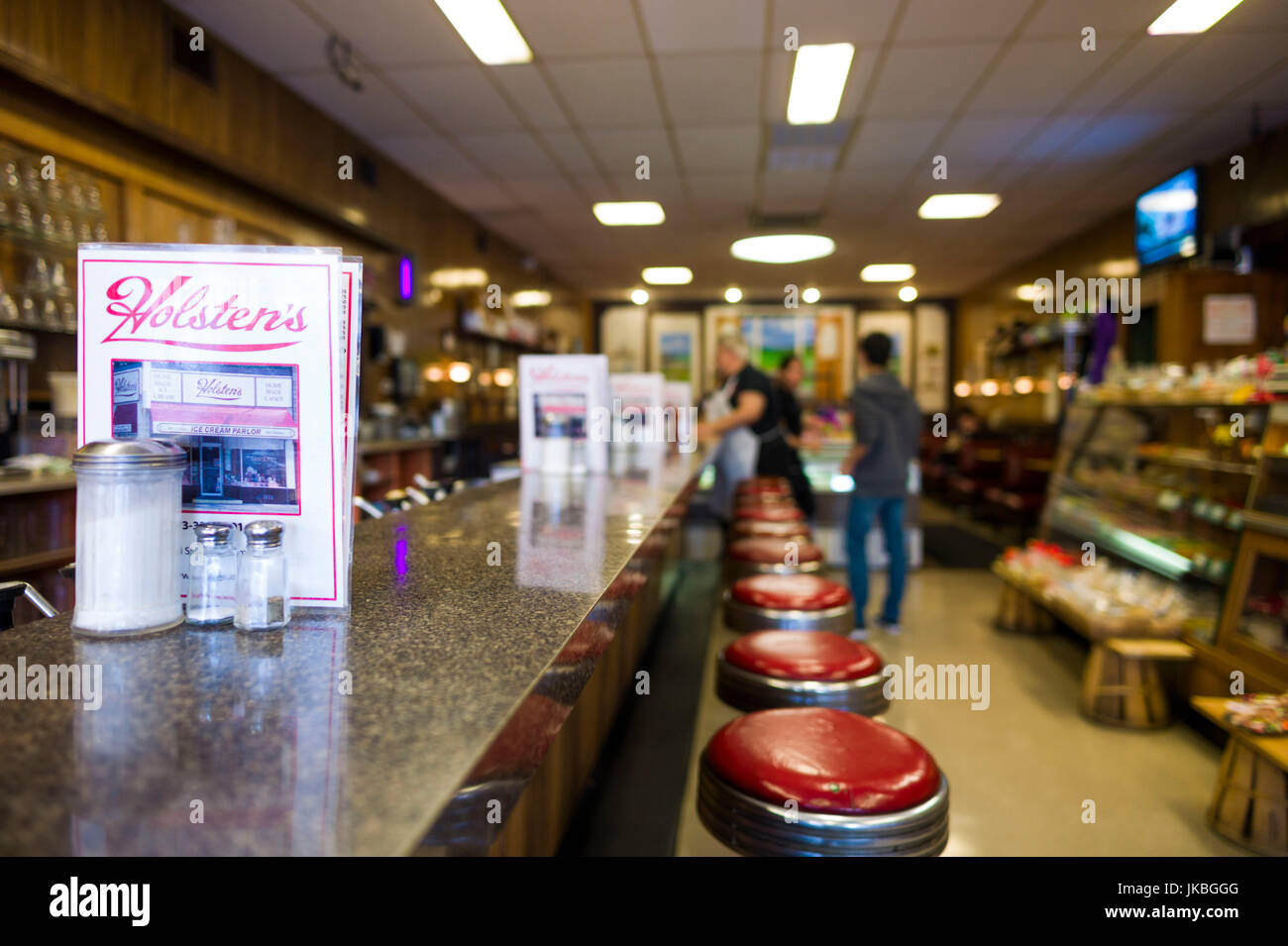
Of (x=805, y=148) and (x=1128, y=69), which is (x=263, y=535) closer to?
(x=1128, y=69)

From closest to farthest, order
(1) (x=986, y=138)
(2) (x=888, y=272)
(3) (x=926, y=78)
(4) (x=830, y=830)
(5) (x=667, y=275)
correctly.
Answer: (4) (x=830, y=830)
(3) (x=926, y=78)
(1) (x=986, y=138)
(2) (x=888, y=272)
(5) (x=667, y=275)

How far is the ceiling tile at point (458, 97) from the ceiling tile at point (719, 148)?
1196 mm

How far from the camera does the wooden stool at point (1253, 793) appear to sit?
85.4 inches

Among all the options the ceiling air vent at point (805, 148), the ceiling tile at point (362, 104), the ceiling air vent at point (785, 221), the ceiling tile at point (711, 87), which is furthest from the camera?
the ceiling air vent at point (785, 221)

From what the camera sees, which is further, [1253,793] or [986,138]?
[986,138]

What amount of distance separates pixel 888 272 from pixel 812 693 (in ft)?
31.4

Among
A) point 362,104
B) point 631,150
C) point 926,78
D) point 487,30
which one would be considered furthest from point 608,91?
point 926,78

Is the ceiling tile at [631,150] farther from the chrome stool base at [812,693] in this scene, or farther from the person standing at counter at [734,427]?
the chrome stool base at [812,693]

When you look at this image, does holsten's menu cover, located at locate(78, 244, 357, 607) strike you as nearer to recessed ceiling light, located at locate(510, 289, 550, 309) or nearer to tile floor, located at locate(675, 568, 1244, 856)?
tile floor, located at locate(675, 568, 1244, 856)

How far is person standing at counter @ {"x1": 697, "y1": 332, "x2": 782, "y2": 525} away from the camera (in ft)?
16.3

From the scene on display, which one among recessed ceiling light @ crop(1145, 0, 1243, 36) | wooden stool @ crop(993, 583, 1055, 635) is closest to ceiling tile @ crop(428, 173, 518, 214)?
recessed ceiling light @ crop(1145, 0, 1243, 36)

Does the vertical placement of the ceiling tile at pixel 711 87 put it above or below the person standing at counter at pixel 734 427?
above

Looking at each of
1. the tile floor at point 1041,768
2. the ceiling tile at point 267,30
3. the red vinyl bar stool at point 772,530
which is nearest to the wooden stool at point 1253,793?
the tile floor at point 1041,768

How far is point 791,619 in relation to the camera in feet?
6.52
